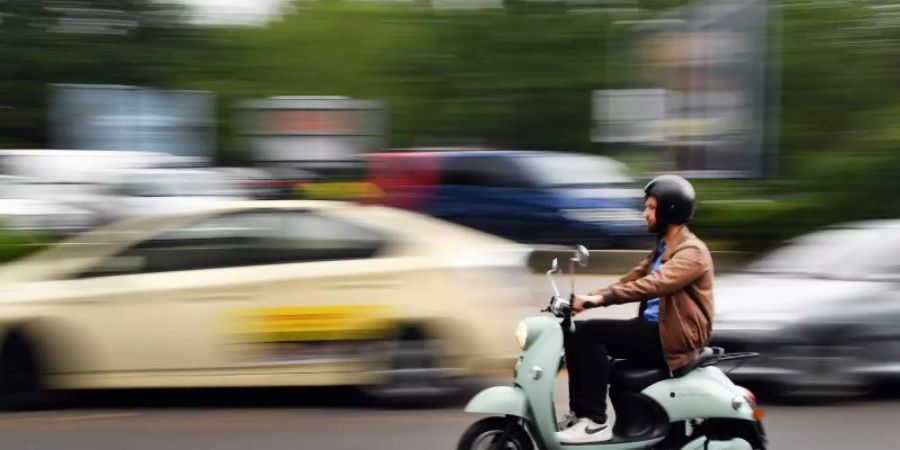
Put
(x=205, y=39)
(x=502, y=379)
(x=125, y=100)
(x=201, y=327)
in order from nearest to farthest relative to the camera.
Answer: (x=201, y=327), (x=502, y=379), (x=125, y=100), (x=205, y=39)

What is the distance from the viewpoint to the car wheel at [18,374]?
8.53m

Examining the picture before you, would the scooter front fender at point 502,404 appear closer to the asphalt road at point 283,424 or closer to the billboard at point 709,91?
the asphalt road at point 283,424

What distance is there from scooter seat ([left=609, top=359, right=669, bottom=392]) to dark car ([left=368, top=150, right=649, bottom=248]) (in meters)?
12.4

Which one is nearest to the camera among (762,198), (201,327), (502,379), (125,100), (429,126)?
(201,327)

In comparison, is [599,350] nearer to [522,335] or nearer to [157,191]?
[522,335]

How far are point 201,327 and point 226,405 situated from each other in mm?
659

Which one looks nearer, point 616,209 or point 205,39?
point 616,209

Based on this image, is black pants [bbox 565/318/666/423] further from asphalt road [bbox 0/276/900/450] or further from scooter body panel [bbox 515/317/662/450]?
asphalt road [bbox 0/276/900/450]

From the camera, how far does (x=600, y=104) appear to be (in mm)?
25969

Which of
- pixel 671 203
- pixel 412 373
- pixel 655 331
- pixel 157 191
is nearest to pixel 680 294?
pixel 655 331

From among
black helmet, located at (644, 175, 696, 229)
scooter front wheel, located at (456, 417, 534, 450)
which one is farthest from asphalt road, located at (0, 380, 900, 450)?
black helmet, located at (644, 175, 696, 229)

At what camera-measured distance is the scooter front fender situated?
19.7 feet

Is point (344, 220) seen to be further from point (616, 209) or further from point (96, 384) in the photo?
point (616, 209)

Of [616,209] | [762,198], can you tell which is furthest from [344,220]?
[762,198]
